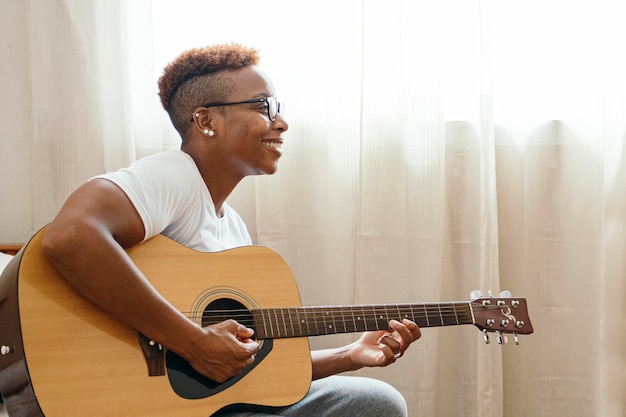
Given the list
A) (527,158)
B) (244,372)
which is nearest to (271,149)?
(244,372)

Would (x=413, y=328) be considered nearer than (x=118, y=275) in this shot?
No

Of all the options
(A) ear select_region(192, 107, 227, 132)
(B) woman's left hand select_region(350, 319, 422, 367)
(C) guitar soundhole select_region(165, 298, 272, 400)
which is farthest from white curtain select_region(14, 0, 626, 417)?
(C) guitar soundhole select_region(165, 298, 272, 400)

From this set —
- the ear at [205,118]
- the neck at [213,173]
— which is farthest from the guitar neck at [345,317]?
A: the ear at [205,118]

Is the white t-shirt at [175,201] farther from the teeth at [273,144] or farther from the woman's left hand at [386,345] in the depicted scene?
the woman's left hand at [386,345]

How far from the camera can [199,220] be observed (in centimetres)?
140

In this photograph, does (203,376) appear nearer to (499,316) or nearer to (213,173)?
(213,173)

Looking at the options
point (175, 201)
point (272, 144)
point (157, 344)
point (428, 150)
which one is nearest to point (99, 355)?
point (157, 344)

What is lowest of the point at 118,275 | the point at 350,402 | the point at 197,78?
the point at 350,402

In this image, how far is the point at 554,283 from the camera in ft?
6.58

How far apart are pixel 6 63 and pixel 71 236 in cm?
104

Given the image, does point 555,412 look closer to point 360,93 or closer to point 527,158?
point 527,158

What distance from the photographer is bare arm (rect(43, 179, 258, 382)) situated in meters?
1.14

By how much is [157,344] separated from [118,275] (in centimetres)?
14

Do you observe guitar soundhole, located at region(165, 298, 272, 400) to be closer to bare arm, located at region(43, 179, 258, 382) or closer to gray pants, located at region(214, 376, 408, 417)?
bare arm, located at region(43, 179, 258, 382)
